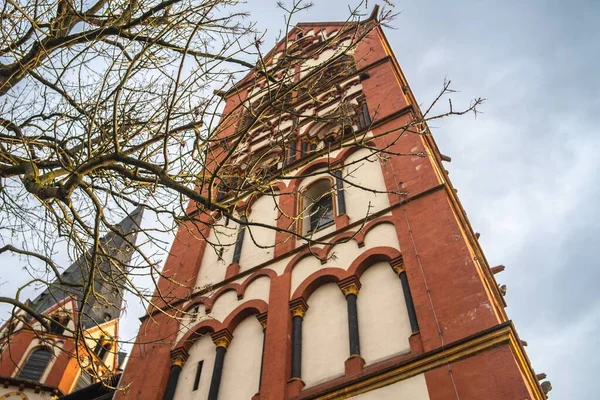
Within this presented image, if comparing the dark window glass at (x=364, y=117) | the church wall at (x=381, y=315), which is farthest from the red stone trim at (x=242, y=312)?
the dark window glass at (x=364, y=117)

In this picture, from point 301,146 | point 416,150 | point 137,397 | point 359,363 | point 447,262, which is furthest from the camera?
point 301,146

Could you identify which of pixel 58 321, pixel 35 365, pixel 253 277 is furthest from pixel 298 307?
pixel 35 365

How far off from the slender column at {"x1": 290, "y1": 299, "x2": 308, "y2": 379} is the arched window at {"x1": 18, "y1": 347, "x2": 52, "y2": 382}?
15649 mm

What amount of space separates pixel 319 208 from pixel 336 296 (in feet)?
5.23

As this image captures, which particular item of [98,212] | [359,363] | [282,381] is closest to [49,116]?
[98,212]

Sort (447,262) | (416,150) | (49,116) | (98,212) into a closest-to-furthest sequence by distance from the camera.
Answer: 1. (98,212)
2. (447,262)
3. (49,116)
4. (416,150)

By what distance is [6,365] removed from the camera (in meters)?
20.3

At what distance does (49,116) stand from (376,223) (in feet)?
15.7

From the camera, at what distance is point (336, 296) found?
754 cm

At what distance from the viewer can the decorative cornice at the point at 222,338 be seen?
25.9ft

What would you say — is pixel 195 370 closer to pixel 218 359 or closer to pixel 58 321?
pixel 218 359

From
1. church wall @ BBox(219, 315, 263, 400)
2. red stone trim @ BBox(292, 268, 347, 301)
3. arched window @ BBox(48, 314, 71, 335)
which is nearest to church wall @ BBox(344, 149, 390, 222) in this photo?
red stone trim @ BBox(292, 268, 347, 301)

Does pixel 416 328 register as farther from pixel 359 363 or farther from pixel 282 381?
pixel 282 381

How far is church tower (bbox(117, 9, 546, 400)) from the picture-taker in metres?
5.55
